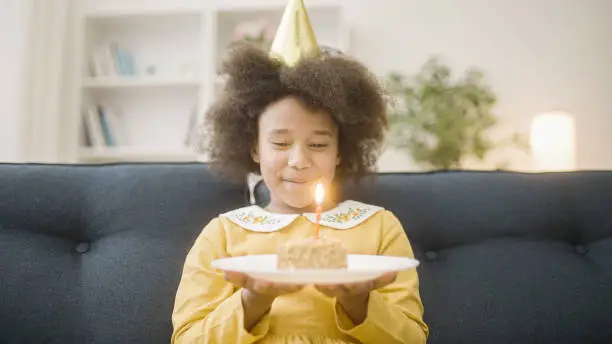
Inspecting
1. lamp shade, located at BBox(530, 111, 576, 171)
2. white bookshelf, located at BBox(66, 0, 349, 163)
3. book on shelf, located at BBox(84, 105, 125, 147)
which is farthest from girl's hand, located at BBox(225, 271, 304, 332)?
book on shelf, located at BBox(84, 105, 125, 147)

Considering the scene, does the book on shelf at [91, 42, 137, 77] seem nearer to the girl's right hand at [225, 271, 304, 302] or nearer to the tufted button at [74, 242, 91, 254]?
the tufted button at [74, 242, 91, 254]

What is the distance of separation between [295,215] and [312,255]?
1.12 feet

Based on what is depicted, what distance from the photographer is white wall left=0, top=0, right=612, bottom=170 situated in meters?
3.37

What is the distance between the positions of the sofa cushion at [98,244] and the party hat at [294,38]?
0.35m

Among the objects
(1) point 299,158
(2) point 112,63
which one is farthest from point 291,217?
(2) point 112,63

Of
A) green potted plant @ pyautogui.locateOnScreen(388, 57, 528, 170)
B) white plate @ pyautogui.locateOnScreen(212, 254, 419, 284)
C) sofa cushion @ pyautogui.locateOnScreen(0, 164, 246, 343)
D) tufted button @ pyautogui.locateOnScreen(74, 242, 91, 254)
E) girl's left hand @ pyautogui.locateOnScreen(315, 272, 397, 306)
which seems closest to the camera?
white plate @ pyautogui.locateOnScreen(212, 254, 419, 284)

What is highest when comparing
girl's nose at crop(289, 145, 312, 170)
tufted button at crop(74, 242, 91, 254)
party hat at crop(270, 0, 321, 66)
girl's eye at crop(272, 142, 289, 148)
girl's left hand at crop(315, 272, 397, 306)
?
party hat at crop(270, 0, 321, 66)

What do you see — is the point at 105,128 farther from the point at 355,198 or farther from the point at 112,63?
the point at 355,198

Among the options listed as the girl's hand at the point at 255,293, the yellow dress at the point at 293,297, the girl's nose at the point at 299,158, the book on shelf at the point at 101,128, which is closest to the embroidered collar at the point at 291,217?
the yellow dress at the point at 293,297

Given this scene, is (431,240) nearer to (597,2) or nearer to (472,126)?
(472,126)

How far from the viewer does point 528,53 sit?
11.1 feet

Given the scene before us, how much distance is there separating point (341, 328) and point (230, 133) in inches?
22.1

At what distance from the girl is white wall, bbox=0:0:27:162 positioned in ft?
6.92

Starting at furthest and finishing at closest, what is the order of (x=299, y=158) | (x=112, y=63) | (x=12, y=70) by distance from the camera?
(x=112, y=63), (x=12, y=70), (x=299, y=158)
